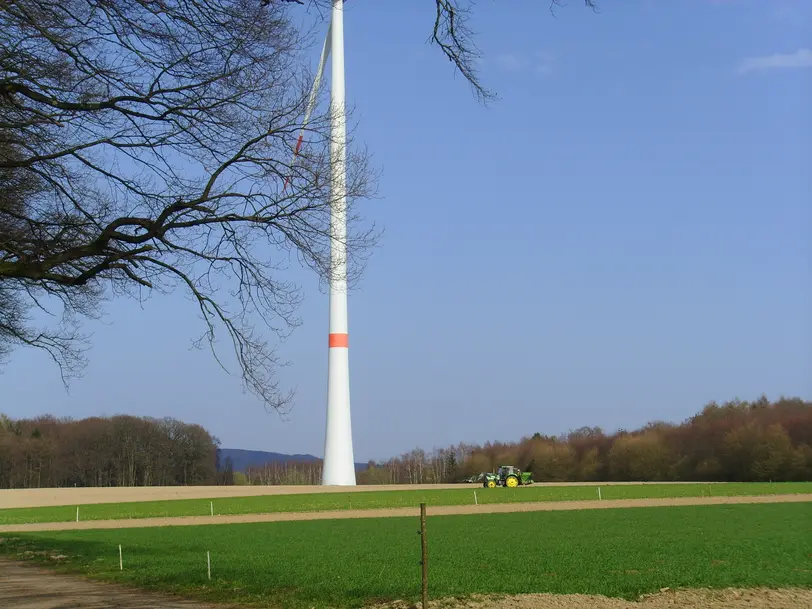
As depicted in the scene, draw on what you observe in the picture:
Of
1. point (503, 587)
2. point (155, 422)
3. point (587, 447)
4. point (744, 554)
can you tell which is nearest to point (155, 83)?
point (503, 587)

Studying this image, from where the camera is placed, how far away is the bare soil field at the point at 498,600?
13689 millimetres

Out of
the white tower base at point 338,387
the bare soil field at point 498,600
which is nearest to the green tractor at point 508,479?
the white tower base at point 338,387

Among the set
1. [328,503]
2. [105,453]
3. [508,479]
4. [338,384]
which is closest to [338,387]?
[338,384]

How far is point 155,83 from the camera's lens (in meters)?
9.27

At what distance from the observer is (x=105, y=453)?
138 metres

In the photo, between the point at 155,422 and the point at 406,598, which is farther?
the point at 155,422

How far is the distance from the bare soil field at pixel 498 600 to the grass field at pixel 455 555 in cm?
73

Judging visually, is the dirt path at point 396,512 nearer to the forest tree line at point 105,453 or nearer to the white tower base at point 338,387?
the white tower base at point 338,387

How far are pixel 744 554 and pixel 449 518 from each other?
1958 cm

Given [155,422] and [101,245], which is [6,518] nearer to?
[101,245]

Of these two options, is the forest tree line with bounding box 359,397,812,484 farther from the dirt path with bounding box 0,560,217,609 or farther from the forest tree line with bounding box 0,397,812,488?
the dirt path with bounding box 0,560,217,609

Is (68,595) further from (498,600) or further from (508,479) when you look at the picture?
(508,479)

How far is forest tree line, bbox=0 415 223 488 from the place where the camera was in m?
134

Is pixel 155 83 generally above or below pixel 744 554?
above
